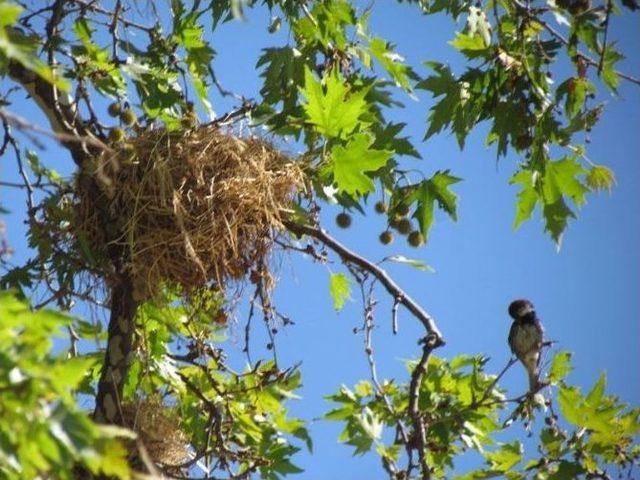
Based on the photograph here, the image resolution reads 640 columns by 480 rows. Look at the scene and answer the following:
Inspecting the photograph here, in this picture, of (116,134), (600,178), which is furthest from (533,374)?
(116,134)

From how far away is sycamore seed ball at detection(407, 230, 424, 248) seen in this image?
2893 mm

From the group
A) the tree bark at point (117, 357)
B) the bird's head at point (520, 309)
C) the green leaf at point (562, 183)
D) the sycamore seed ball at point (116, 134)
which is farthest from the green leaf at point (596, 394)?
the sycamore seed ball at point (116, 134)

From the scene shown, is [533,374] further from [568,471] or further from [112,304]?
[112,304]

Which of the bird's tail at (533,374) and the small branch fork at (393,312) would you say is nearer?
the small branch fork at (393,312)

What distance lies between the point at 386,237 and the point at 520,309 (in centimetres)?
40

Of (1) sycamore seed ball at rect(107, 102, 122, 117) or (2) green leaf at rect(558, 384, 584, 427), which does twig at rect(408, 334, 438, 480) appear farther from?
(1) sycamore seed ball at rect(107, 102, 122, 117)

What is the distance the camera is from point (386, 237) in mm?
2924

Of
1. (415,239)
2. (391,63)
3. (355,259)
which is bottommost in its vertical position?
(355,259)

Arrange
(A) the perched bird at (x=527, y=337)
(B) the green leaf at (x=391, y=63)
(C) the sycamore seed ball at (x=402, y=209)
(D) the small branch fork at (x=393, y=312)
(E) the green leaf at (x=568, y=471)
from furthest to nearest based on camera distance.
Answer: (B) the green leaf at (x=391, y=63) < (C) the sycamore seed ball at (x=402, y=209) < (A) the perched bird at (x=527, y=337) < (E) the green leaf at (x=568, y=471) < (D) the small branch fork at (x=393, y=312)

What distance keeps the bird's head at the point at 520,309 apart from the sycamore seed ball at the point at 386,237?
378 millimetres

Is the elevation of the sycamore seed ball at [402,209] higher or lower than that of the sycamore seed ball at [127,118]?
higher

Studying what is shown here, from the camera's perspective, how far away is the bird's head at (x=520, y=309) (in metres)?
2.96

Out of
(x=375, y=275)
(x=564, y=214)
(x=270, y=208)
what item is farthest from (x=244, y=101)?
(x=564, y=214)

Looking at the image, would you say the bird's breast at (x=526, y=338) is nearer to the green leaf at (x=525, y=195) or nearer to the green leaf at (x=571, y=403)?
the green leaf at (x=571, y=403)
